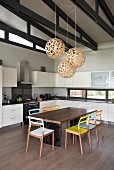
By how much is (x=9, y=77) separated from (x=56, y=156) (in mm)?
3380

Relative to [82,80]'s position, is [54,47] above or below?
above

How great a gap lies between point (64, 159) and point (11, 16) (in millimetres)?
4330

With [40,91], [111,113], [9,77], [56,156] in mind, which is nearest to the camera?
[56,156]

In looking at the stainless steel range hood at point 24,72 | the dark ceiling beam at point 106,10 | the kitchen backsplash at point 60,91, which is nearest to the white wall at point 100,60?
the kitchen backsplash at point 60,91

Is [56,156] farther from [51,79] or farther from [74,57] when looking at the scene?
[51,79]

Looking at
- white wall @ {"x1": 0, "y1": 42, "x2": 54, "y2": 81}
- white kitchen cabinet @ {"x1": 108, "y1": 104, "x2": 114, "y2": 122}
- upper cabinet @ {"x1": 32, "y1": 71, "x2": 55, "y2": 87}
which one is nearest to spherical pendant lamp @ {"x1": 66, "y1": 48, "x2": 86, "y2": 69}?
white kitchen cabinet @ {"x1": 108, "y1": 104, "x2": 114, "y2": 122}

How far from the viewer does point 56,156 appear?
334cm

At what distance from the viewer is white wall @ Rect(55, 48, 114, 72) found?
6.66m

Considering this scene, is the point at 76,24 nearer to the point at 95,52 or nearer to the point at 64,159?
the point at 95,52

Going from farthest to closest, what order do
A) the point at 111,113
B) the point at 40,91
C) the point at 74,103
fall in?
1. the point at 40,91
2. the point at 74,103
3. the point at 111,113

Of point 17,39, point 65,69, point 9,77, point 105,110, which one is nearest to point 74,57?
point 65,69

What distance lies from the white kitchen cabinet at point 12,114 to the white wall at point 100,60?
348cm

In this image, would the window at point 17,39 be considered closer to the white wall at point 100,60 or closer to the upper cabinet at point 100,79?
the white wall at point 100,60

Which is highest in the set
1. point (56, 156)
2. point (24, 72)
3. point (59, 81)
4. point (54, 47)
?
point (54, 47)
